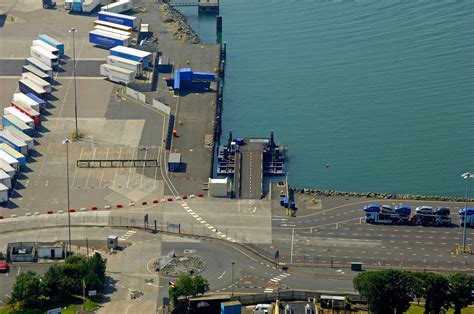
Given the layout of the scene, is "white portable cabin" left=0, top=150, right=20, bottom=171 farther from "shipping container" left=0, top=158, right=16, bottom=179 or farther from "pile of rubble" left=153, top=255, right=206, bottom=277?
"pile of rubble" left=153, top=255, right=206, bottom=277

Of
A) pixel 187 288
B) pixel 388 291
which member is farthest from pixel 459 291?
pixel 187 288

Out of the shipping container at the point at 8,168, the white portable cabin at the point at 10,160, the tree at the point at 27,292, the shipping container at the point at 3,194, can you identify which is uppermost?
the white portable cabin at the point at 10,160

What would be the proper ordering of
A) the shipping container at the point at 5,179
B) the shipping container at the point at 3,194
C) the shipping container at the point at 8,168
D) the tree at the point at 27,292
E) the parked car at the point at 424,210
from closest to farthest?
the tree at the point at 27,292 → the parked car at the point at 424,210 → the shipping container at the point at 3,194 → the shipping container at the point at 5,179 → the shipping container at the point at 8,168

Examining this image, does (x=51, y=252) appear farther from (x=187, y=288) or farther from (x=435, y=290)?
(x=435, y=290)

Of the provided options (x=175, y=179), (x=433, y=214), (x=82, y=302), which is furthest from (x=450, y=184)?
(x=82, y=302)

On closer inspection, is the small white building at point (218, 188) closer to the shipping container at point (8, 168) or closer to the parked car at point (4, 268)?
the shipping container at point (8, 168)

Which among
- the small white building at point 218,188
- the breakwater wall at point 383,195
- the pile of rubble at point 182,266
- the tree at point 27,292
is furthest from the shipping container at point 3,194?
the breakwater wall at point 383,195
